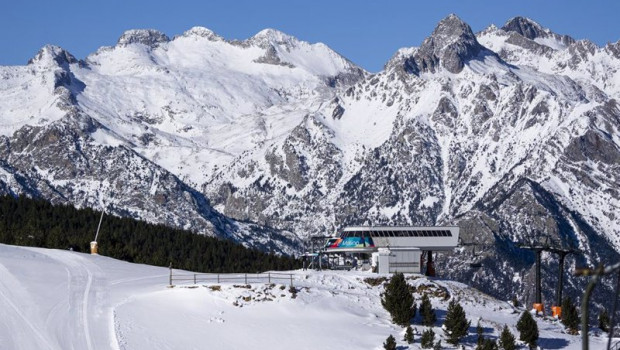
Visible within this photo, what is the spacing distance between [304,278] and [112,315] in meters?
34.2

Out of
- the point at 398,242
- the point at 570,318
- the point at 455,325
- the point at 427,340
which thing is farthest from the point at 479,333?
the point at 398,242

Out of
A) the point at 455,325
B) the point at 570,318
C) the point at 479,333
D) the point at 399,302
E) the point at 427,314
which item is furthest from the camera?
the point at 570,318

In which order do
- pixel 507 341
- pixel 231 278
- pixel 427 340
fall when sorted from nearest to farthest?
pixel 427 340 → pixel 507 341 → pixel 231 278

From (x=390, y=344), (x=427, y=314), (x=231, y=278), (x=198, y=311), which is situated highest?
(x=231, y=278)

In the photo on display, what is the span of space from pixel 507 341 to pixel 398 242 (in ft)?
153

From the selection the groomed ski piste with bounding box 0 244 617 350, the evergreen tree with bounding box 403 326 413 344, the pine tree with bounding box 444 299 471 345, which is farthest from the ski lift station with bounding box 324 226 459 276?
the evergreen tree with bounding box 403 326 413 344

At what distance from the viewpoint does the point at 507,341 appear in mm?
116562

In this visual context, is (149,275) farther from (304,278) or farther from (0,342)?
(0,342)

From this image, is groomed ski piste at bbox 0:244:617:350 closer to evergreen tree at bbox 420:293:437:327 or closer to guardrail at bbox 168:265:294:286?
evergreen tree at bbox 420:293:437:327

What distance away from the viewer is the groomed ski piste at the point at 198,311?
102 m

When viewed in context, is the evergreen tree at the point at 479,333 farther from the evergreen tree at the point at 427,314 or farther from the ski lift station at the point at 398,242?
the ski lift station at the point at 398,242

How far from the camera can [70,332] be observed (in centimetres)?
9888

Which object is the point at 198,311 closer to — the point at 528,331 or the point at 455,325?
the point at 455,325

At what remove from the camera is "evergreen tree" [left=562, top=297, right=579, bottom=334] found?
13862 cm
